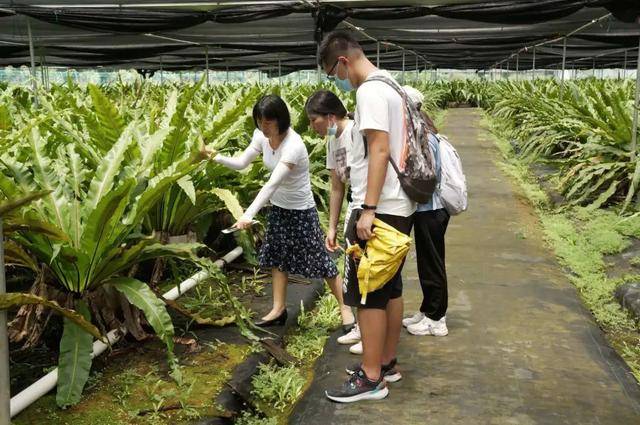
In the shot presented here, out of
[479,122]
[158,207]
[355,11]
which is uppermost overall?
[355,11]

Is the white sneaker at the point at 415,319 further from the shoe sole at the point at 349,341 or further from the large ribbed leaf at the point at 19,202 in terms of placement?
the large ribbed leaf at the point at 19,202

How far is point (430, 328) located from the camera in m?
3.60

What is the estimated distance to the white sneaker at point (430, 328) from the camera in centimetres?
357

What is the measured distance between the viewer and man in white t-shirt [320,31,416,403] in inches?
101

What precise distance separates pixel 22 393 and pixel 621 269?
394cm

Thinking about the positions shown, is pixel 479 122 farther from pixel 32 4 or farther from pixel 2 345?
pixel 2 345

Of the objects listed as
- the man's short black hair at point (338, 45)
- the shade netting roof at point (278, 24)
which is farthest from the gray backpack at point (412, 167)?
the shade netting roof at point (278, 24)

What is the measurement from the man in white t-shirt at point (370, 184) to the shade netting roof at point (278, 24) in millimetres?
4358

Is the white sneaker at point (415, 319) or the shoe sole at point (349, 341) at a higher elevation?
the white sneaker at point (415, 319)

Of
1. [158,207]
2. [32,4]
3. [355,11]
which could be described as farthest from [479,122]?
[158,207]

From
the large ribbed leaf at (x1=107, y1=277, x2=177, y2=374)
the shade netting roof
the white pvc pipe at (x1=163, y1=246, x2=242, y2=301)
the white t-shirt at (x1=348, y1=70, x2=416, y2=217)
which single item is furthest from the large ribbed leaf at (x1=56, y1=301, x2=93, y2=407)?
the shade netting roof

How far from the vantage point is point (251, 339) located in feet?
10.7

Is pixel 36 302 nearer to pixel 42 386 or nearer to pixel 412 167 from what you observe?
pixel 42 386

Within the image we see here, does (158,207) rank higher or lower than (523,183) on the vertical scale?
higher
